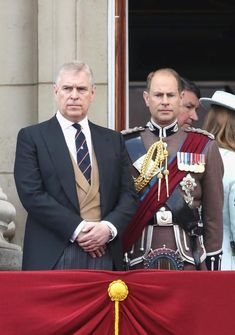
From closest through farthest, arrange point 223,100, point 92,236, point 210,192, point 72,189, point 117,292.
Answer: point 117,292
point 92,236
point 72,189
point 210,192
point 223,100

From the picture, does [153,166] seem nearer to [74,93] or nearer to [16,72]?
[74,93]

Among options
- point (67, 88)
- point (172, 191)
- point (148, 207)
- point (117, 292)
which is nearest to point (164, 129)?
point (172, 191)

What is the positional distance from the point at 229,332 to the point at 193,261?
0.82m

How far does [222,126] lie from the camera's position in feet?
28.8

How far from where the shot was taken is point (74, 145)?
795cm

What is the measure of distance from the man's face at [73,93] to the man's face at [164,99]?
505 mm

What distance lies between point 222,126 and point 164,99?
0.62 metres

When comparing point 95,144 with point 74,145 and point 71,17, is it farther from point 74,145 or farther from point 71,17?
point 71,17

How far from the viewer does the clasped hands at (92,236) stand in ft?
25.1

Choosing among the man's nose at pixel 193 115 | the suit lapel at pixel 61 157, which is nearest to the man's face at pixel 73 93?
the suit lapel at pixel 61 157

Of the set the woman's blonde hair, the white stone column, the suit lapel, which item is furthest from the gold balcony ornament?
the white stone column

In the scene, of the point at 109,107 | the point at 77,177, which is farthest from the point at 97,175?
the point at 109,107

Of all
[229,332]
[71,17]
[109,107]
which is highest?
[71,17]

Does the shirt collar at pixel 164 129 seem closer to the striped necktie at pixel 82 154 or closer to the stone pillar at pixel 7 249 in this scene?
the striped necktie at pixel 82 154
